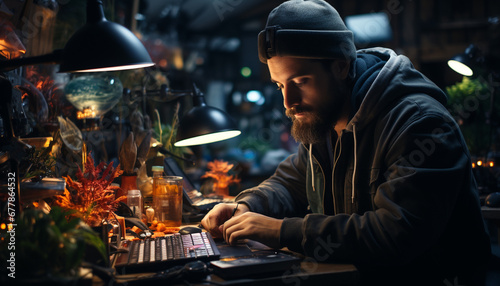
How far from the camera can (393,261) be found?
138cm

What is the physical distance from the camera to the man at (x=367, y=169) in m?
1.38

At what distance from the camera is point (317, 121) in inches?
71.2

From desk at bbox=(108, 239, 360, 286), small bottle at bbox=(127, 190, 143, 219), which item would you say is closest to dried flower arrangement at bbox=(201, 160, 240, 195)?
small bottle at bbox=(127, 190, 143, 219)

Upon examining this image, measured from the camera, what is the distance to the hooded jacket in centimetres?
137

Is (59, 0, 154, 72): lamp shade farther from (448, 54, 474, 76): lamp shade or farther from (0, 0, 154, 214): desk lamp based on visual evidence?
(448, 54, 474, 76): lamp shade

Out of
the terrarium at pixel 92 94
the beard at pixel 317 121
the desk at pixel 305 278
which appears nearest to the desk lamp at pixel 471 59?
the beard at pixel 317 121

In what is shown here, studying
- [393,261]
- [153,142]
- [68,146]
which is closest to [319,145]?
[393,261]

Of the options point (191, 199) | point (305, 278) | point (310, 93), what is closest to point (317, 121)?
point (310, 93)

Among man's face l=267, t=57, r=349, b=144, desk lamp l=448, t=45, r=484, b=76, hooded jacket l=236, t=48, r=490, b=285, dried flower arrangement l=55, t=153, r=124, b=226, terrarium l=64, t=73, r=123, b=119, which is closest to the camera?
hooded jacket l=236, t=48, r=490, b=285

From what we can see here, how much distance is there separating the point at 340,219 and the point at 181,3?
6968 millimetres

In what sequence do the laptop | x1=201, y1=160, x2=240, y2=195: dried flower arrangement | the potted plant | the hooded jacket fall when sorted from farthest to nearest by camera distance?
1. x1=201, y1=160, x2=240, y2=195: dried flower arrangement
2. the laptop
3. the hooded jacket
4. the potted plant

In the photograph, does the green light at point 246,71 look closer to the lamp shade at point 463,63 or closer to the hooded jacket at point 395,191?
the lamp shade at point 463,63

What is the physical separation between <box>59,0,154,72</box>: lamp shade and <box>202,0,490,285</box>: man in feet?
1.73

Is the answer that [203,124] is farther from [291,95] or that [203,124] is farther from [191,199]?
[291,95]
